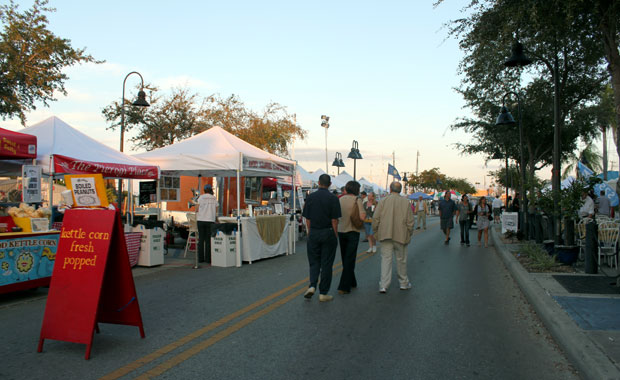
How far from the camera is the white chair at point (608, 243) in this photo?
9.98m

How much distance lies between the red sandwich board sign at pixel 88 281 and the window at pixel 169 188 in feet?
39.4

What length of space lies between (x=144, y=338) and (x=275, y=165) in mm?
9043

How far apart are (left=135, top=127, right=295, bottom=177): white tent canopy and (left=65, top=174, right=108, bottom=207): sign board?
6334 millimetres

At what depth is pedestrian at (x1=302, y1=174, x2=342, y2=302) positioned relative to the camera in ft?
24.1

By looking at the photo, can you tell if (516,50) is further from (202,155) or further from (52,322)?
(52,322)

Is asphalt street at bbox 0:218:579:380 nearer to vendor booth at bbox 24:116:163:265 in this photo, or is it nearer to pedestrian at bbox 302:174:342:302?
pedestrian at bbox 302:174:342:302

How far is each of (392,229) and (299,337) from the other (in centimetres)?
325

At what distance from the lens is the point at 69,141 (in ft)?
35.1

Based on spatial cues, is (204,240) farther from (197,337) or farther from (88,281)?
(88,281)

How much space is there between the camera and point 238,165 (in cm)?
1229

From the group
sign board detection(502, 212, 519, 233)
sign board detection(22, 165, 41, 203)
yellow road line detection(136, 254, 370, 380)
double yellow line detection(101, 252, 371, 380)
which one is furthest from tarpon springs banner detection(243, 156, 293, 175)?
sign board detection(502, 212, 519, 233)

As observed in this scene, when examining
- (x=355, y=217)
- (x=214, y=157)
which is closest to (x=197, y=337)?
(x=355, y=217)

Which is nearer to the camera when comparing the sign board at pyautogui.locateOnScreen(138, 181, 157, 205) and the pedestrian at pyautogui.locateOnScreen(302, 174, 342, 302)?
the pedestrian at pyautogui.locateOnScreen(302, 174, 342, 302)

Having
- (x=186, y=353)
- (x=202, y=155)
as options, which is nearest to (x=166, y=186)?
(x=202, y=155)
